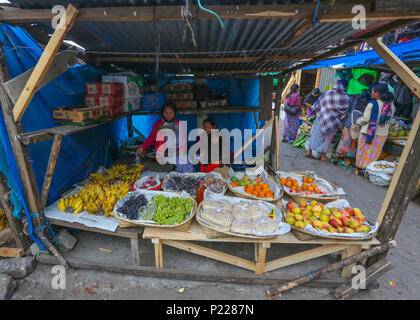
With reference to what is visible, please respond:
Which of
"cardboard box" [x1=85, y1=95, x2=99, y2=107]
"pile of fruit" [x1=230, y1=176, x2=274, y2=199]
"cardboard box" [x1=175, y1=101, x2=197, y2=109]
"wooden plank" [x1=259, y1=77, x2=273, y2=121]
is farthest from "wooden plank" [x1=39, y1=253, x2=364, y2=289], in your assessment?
"wooden plank" [x1=259, y1=77, x2=273, y2=121]

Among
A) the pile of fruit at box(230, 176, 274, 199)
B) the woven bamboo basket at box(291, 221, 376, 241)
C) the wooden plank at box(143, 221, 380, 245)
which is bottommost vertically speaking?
the wooden plank at box(143, 221, 380, 245)

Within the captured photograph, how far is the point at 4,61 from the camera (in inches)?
99.1

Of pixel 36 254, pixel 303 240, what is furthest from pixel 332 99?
pixel 36 254

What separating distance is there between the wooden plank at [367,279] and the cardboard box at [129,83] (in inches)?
195

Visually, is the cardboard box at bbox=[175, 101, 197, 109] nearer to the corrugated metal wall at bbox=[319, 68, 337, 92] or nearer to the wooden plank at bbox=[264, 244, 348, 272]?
the wooden plank at bbox=[264, 244, 348, 272]

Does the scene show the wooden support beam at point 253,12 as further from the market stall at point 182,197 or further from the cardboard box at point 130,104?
the cardboard box at point 130,104

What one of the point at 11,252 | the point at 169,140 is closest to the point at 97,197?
the point at 11,252

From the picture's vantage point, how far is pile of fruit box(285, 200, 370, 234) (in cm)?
283

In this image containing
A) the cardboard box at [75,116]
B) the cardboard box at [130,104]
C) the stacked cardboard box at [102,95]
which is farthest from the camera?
the cardboard box at [130,104]

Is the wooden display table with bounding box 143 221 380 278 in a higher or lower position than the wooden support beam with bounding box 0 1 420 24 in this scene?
lower

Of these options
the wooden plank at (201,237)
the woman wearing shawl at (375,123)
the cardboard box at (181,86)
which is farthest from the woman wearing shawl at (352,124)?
the cardboard box at (181,86)

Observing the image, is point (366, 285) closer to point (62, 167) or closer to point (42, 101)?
point (62, 167)

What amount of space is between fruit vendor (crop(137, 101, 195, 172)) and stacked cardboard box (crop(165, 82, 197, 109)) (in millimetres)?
759

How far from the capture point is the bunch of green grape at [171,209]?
9.45 ft
